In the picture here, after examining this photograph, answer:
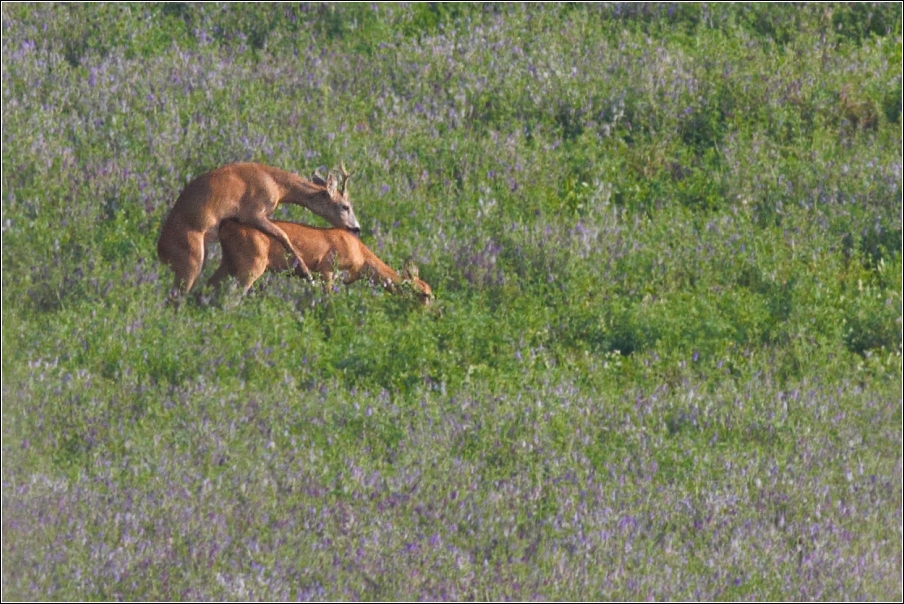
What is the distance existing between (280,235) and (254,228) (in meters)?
0.18

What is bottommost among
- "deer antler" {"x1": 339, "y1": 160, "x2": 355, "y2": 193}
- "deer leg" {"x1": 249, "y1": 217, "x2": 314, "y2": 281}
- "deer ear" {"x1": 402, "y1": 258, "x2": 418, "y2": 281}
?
"deer ear" {"x1": 402, "y1": 258, "x2": 418, "y2": 281}

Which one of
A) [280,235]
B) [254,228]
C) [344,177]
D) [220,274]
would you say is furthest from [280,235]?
[344,177]

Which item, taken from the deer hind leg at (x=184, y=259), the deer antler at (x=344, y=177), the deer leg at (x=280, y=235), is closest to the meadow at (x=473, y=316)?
the deer hind leg at (x=184, y=259)

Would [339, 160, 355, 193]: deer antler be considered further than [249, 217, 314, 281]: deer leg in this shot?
Yes

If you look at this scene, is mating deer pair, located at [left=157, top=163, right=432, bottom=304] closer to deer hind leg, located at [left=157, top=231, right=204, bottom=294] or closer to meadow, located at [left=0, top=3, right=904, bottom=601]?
deer hind leg, located at [left=157, top=231, right=204, bottom=294]

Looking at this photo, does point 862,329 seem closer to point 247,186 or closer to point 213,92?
point 247,186

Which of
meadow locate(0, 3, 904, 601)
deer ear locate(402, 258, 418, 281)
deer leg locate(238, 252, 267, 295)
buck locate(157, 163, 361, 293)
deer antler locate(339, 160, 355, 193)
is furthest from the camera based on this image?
deer ear locate(402, 258, 418, 281)

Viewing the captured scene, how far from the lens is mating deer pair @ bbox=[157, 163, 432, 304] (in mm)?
10609

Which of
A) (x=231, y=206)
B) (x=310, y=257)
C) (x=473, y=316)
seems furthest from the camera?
(x=473, y=316)

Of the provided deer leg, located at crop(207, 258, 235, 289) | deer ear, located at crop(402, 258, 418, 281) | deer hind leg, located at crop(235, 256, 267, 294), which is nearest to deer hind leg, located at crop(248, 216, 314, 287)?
deer hind leg, located at crop(235, 256, 267, 294)

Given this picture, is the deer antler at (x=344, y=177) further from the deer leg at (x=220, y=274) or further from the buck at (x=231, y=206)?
the deer leg at (x=220, y=274)

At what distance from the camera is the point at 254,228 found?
10.6 metres

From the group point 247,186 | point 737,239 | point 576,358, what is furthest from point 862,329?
→ point 247,186

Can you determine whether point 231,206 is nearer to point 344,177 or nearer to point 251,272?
point 251,272
